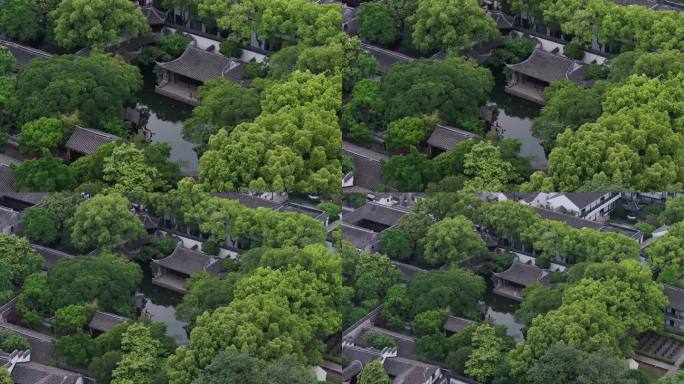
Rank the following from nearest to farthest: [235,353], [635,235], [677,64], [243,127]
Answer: [235,353], [635,235], [243,127], [677,64]

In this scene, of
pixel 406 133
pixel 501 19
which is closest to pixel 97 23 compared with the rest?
pixel 406 133

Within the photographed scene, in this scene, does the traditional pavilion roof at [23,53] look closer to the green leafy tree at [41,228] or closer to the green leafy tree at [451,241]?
A: the green leafy tree at [41,228]

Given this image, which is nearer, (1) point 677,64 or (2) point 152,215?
(2) point 152,215

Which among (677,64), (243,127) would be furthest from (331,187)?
(677,64)

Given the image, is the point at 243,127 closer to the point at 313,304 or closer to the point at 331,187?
the point at 331,187

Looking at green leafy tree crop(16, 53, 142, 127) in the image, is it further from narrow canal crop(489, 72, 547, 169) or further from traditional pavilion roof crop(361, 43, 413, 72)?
narrow canal crop(489, 72, 547, 169)

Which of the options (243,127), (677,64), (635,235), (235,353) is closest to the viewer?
(235,353)
